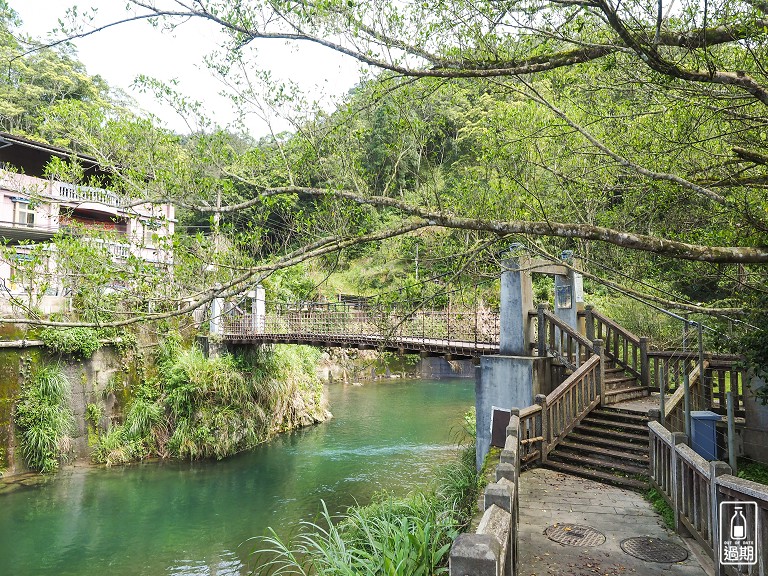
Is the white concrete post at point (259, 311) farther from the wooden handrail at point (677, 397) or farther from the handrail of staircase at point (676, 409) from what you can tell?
the handrail of staircase at point (676, 409)

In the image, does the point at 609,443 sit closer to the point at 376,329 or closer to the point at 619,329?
the point at 619,329

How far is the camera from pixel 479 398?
1030cm

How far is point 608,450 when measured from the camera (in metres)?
8.05

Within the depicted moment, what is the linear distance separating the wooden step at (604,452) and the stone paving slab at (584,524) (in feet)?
2.36

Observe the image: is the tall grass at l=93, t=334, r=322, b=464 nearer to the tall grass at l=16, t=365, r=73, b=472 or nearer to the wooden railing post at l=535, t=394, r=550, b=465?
the tall grass at l=16, t=365, r=73, b=472

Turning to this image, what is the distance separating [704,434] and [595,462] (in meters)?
1.63

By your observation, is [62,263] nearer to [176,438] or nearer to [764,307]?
[764,307]

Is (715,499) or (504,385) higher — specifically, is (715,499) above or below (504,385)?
below

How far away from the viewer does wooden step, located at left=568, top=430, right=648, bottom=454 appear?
7953mm

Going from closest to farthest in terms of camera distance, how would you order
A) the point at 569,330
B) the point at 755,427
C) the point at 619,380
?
the point at 755,427
the point at 569,330
the point at 619,380

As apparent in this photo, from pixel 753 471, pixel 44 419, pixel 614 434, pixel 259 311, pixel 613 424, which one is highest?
pixel 259 311

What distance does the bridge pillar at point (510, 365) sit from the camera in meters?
9.84

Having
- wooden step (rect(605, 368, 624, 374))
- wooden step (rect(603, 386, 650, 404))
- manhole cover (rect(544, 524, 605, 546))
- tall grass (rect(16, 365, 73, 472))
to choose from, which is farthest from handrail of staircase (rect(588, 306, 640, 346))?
tall grass (rect(16, 365, 73, 472))

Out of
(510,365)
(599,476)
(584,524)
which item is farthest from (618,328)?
(584,524)
